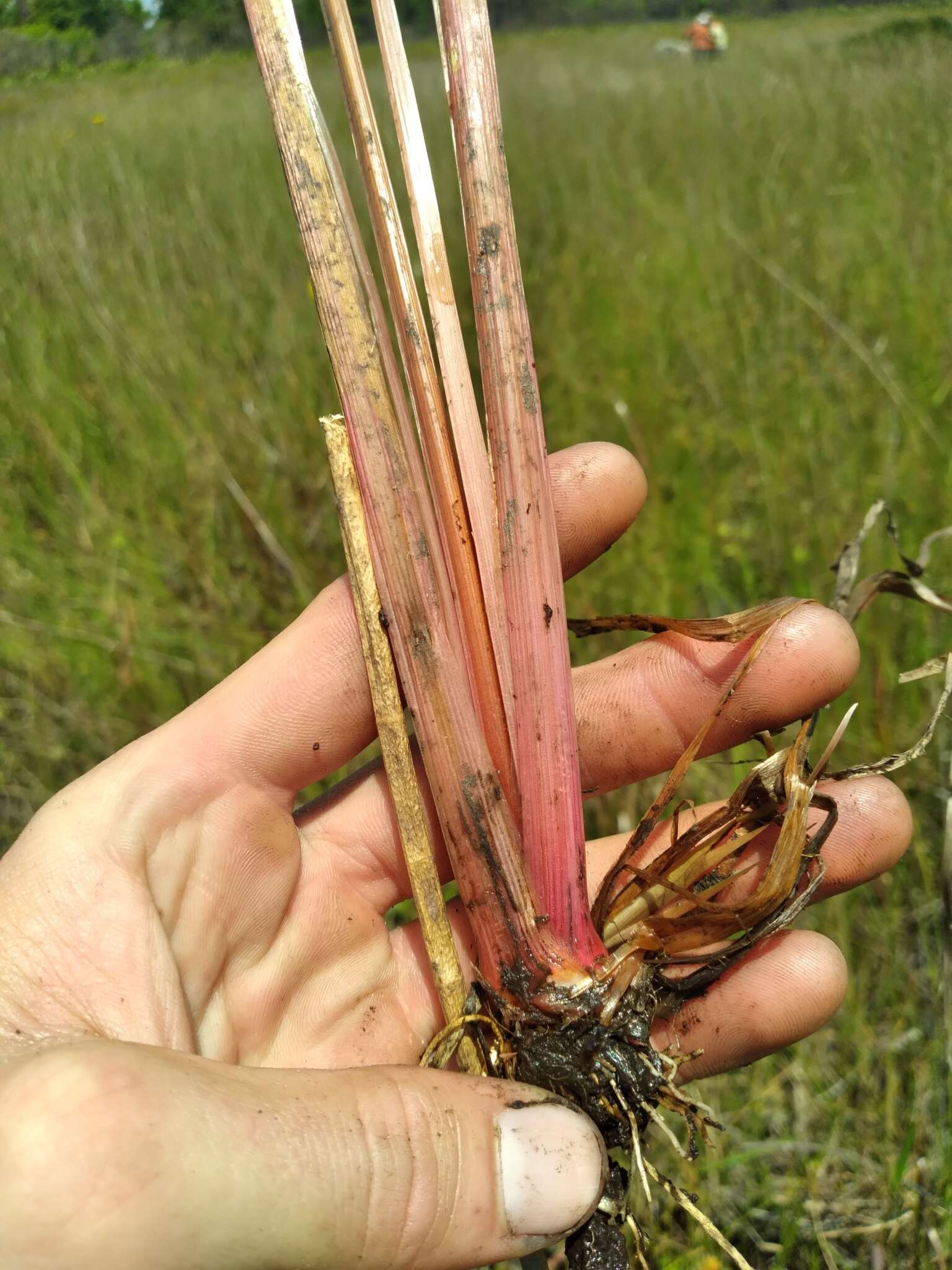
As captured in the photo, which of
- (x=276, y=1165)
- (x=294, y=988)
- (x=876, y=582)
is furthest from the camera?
(x=876, y=582)

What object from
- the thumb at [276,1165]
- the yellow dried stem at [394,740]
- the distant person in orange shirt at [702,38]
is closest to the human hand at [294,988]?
the thumb at [276,1165]

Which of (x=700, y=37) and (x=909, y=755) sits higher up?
(x=700, y=37)

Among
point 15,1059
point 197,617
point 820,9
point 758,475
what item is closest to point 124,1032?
point 15,1059

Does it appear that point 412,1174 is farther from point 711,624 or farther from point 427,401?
point 427,401

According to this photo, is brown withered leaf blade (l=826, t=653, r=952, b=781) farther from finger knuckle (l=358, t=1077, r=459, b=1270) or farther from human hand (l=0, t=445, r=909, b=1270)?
finger knuckle (l=358, t=1077, r=459, b=1270)

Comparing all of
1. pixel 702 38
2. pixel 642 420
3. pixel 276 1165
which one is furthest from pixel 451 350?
pixel 702 38
